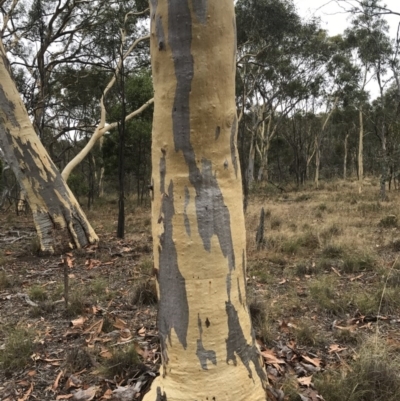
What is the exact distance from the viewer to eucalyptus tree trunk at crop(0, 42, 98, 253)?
631 centimetres

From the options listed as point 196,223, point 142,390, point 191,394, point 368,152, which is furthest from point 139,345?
point 368,152

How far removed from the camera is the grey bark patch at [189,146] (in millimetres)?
1679

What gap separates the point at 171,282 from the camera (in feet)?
5.85

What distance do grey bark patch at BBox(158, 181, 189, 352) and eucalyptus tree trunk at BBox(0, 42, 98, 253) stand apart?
199 inches

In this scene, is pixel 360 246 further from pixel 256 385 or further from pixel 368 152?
pixel 368 152

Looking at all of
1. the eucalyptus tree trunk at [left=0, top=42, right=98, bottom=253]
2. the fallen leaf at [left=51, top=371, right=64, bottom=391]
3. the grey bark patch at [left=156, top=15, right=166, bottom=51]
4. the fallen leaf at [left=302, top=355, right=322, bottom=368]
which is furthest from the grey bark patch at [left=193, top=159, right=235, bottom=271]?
the eucalyptus tree trunk at [left=0, top=42, right=98, bottom=253]

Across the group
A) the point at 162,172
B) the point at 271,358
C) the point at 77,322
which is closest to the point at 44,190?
the point at 77,322

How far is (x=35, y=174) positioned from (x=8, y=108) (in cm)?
106

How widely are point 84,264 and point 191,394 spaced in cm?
436

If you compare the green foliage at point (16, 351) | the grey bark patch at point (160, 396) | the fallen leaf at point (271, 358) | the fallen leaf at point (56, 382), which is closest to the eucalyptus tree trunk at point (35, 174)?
the green foliage at point (16, 351)

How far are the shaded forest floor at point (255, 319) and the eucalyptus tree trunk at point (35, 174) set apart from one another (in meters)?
0.31

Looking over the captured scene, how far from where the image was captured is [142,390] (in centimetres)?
221

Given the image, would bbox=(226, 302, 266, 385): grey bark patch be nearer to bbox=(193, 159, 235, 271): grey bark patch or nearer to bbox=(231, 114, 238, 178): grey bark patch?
bbox=(193, 159, 235, 271): grey bark patch

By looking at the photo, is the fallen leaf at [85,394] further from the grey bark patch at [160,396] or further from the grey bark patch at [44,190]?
the grey bark patch at [44,190]
